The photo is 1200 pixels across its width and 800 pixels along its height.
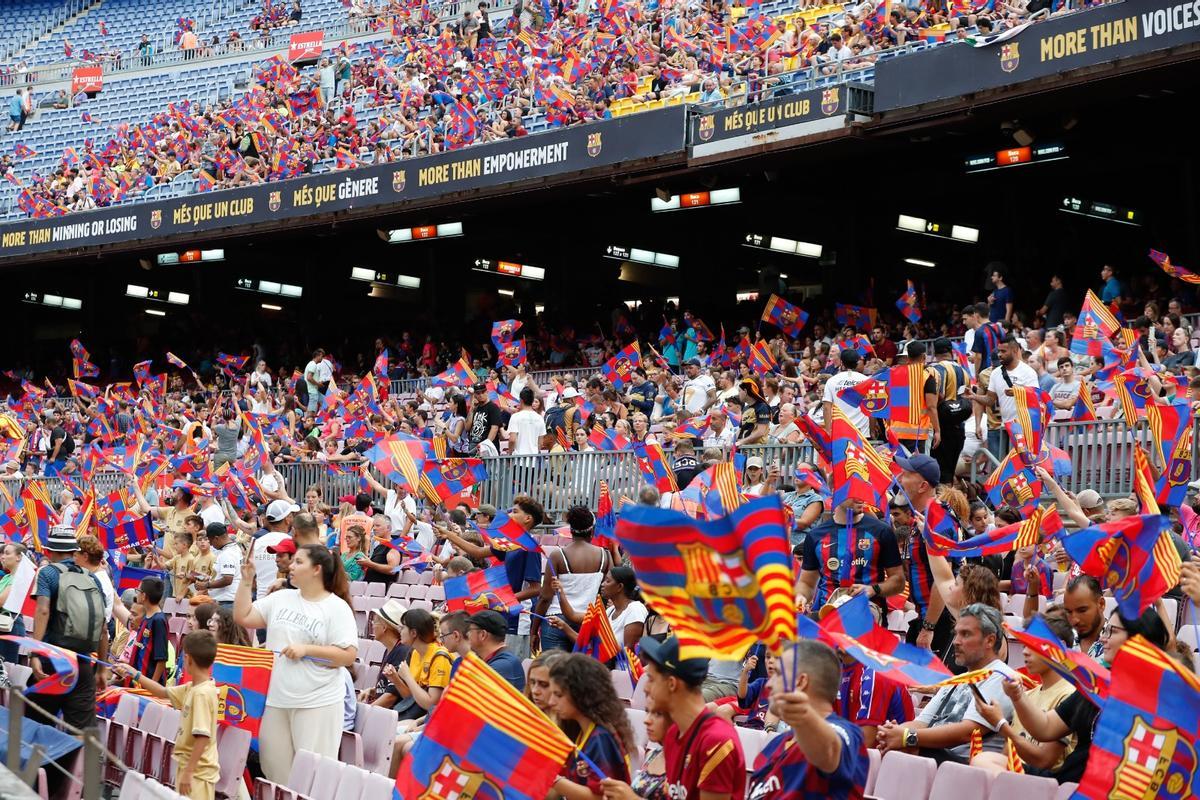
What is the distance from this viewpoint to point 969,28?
1869 centimetres

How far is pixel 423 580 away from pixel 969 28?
9714 millimetres

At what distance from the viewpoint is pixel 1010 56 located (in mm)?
17344

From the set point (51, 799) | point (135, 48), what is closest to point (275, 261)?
point (135, 48)

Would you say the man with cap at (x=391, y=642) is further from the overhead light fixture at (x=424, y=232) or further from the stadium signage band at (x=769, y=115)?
the overhead light fixture at (x=424, y=232)

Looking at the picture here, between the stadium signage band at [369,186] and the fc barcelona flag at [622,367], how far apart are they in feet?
8.68

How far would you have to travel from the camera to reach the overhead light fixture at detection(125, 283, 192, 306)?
34750 millimetres

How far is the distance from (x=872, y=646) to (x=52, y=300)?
3315cm

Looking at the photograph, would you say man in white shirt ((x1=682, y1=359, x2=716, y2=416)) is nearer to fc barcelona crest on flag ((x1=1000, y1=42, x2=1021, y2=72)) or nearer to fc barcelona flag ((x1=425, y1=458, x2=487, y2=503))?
fc barcelona flag ((x1=425, y1=458, x2=487, y2=503))

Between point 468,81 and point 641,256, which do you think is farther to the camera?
point 641,256

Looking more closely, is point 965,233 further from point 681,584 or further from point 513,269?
point 681,584

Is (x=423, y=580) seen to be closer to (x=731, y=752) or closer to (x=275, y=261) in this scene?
(x=731, y=752)

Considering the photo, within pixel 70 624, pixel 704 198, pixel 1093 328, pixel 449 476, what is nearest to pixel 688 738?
pixel 70 624

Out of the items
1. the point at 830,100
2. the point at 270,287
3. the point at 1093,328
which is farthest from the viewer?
the point at 270,287

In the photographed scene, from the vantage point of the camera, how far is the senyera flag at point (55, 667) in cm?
815
